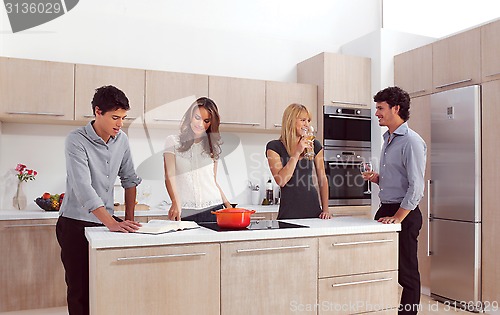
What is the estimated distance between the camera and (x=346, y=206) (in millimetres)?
4750

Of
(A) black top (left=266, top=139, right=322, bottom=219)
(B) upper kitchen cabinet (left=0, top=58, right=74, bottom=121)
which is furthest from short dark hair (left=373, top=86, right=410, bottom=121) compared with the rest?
(B) upper kitchen cabinet (left=0, top=58, right=74, bottom=121)

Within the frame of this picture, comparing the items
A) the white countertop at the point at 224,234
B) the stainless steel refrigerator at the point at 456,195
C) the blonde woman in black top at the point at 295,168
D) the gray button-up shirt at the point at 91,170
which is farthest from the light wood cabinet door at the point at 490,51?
the gray button-up shirt at the point at 91,170

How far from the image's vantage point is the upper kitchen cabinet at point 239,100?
175 inches

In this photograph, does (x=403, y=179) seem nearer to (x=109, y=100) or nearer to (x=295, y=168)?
(x=295, y=168)

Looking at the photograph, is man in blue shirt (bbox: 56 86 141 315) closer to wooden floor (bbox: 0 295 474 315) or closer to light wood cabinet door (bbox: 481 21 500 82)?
wooden floor (bbox: 0 295 474 315)

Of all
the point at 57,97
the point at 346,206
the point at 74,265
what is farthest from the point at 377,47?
the point at 74,265

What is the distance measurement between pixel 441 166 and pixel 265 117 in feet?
5.41

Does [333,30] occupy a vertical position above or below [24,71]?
above

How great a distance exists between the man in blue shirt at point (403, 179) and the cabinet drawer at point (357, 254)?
237 millimetres

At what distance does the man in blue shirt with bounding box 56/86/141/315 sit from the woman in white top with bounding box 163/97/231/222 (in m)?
0.41

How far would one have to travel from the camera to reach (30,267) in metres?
3.64

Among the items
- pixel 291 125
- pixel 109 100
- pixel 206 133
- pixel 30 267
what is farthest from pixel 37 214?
pixel 291 125

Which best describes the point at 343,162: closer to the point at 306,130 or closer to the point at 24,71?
the point at 306,130

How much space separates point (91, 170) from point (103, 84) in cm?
179
